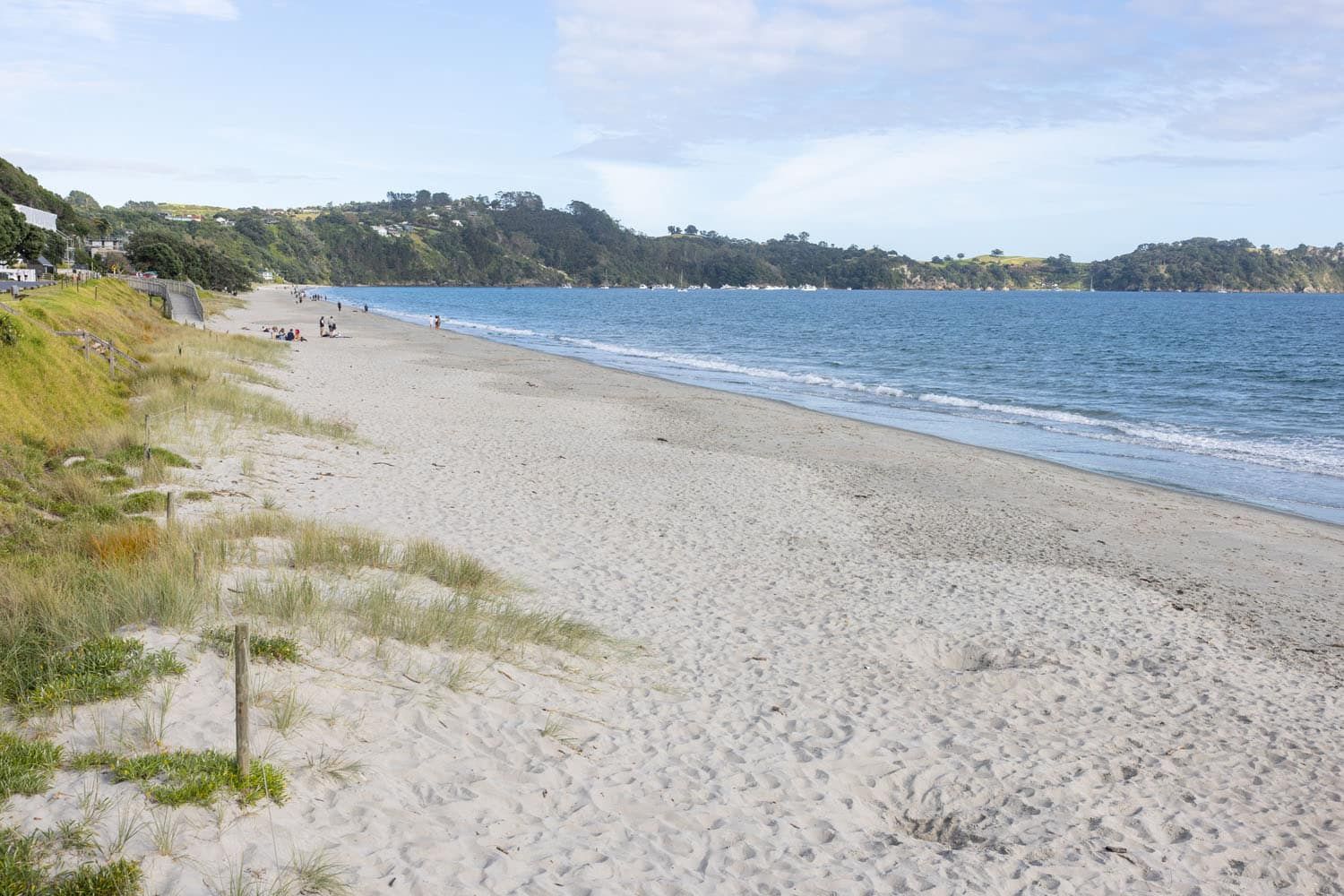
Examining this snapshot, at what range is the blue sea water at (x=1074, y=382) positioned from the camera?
71.9 feet

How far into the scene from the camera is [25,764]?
4.92 metres

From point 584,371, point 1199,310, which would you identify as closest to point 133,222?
point 584,371

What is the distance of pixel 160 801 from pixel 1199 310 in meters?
137

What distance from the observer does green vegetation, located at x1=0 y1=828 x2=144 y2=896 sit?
4.11 metres

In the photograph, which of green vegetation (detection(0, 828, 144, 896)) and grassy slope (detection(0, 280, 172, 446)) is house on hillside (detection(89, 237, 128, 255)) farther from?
green vegetation (detection(0, 828, 144, 896))

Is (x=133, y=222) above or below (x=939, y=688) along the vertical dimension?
above

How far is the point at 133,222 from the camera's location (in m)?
160

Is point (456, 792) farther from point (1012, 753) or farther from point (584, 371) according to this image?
point (584, 371)

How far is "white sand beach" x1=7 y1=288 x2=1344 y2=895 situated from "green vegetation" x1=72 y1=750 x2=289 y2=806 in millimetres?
160

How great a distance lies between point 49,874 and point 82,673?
1954 millimetres

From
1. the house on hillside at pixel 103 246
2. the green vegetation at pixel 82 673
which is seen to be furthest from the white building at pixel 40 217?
the green vegetation at pixel 82 673

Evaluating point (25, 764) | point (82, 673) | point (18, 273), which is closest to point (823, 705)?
point (82, 673)

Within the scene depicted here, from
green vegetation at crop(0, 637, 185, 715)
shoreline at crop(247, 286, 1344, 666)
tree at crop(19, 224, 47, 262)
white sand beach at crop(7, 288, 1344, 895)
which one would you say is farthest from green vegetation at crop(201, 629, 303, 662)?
tree at crop(19, 224, 47, 262)

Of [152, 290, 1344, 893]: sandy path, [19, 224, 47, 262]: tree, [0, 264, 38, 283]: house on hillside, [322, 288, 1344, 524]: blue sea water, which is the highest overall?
[19, 224, 47, 262]: tree
